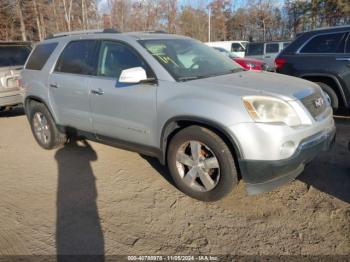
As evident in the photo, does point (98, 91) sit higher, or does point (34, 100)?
point (98, 91)

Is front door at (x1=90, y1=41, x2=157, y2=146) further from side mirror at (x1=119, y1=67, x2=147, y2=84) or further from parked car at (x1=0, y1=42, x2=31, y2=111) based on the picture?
parked car at (x1=0, y1=42, x2=31, y2=111)

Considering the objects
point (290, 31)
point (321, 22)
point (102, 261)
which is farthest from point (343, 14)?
point (102, 261)

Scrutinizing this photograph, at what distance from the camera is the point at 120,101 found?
4.08 meters

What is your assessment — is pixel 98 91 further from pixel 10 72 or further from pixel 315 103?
pixel 10 72

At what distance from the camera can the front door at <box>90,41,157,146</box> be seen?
3.88 meters

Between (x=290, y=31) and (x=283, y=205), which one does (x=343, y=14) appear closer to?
(x=290, y=31)

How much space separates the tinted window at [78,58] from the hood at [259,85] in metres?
1.66

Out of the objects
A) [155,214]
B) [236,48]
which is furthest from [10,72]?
[236,48]

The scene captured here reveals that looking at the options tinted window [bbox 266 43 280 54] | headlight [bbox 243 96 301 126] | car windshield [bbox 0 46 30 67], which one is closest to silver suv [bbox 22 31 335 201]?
headlight [bbox 243 96 301 126]

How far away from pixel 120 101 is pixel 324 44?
14.5 ft

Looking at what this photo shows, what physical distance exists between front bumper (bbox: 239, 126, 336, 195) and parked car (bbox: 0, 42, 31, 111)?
5923 mm

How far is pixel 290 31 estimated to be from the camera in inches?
1548

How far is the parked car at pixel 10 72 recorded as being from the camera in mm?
7785

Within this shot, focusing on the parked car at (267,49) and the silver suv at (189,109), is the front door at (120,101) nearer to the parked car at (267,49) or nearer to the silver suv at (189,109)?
the silver suv at (189,109)
